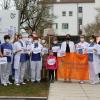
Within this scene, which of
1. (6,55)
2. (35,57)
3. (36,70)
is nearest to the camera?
(6,55)

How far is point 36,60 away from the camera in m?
19.1

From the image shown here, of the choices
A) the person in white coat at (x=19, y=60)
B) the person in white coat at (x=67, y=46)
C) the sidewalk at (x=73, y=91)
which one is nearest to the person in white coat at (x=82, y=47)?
→ the person in white coat at (x=67, y=46)

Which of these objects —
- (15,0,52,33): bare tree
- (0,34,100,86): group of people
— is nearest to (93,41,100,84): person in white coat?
(0,34,100,86): group of people

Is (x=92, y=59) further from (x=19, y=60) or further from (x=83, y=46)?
→ (x=19, y=60)

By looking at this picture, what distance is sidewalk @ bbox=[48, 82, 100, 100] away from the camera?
49.4 feet

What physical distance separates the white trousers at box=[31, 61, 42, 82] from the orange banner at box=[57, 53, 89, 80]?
3.56ft

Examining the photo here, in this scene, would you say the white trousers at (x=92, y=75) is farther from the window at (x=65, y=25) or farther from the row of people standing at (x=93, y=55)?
the window at (x=65, y=25)

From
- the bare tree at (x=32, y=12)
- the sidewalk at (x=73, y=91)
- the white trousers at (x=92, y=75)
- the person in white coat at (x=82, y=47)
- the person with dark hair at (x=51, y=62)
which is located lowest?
the sidewalk at (x=73, y=91)

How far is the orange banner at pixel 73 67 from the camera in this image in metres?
19.7

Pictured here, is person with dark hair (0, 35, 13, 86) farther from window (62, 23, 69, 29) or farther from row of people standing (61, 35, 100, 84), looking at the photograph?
window (62, 23, 69, 29)

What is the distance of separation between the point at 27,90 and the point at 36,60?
2720 mm

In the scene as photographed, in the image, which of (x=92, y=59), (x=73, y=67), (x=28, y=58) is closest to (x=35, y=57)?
(x=28, y=58)

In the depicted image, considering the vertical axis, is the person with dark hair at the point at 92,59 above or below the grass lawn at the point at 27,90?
above

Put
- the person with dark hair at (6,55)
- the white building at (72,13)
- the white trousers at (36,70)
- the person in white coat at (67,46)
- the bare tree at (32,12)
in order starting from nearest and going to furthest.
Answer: the person with dark hair at (6,55) → the white trousers at (36,70) → the person in white coat at (67,46) → the bare tree at (32,12) → the white building at (72,13)
